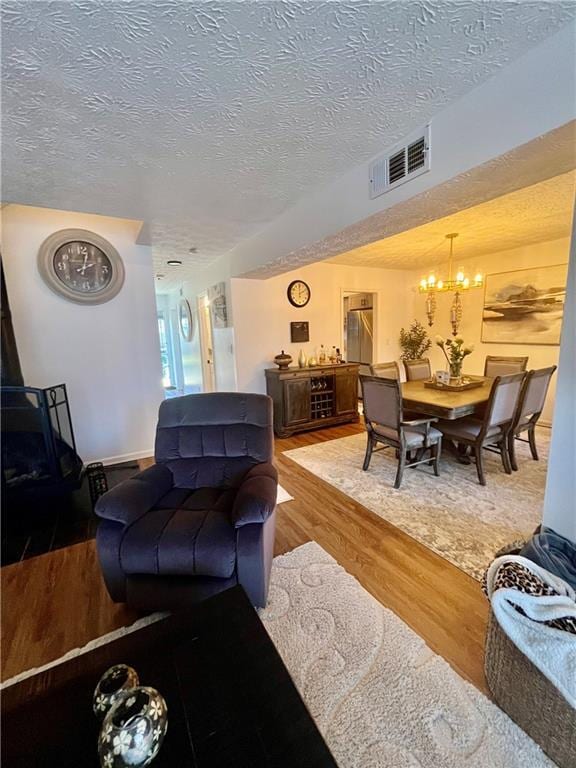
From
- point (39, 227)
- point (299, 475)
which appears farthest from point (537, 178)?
point (39, 227)

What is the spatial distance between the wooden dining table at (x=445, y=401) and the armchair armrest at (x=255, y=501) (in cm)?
175

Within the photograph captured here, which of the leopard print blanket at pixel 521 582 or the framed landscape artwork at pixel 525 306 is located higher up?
the framed landscape artwork at pixel 525 306

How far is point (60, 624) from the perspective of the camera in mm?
1592

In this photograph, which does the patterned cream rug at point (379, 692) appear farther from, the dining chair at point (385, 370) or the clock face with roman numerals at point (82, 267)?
the clock face with roman numerals at point (82, 267)

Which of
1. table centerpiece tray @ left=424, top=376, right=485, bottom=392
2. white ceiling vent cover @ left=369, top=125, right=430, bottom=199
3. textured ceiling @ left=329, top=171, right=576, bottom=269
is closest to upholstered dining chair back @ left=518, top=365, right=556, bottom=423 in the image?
table centerpiece tray @ left=424, top=376, right=485, bottom=392

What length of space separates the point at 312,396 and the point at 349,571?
2.77 metres

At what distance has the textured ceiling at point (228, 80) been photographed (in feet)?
3.56

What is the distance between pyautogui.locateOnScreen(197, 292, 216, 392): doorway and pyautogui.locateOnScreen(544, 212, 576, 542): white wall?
16.1 feet

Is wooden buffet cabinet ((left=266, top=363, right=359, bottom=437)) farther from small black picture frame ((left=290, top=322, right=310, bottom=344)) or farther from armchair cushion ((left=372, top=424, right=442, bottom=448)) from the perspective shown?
armchair cushion ((left=372, top=424, right=442, bottom=448))

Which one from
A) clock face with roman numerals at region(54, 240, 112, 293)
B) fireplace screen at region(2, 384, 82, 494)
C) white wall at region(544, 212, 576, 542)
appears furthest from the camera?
clock face with roman numerals at region(54, 240, 112, 293)

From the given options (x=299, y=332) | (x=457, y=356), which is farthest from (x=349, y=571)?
(x=299, y=332)

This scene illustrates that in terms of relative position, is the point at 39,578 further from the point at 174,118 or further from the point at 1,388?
the point at 174,118

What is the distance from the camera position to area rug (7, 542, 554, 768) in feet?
3.51

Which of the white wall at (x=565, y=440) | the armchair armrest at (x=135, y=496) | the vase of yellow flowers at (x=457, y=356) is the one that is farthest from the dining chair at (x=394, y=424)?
the armchair armrest at (x=135, y=496)
